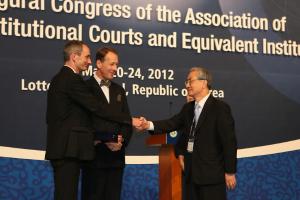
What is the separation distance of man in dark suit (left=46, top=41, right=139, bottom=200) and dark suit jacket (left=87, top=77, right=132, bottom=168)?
24cm

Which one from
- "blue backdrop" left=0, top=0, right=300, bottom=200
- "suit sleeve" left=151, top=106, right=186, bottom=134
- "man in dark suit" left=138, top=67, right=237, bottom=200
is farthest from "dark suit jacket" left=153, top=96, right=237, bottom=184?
"blue backdrop" left=0, top=0, right=300, bottom=200

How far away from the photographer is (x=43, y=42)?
A: 5098mm

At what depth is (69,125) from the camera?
3.57 meters

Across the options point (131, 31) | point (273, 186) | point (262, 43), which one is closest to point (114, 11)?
point (131, 31)

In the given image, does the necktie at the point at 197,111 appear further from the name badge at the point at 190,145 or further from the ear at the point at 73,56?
the ear at the point at 73,56

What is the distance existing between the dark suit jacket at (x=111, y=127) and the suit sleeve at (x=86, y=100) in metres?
0.13

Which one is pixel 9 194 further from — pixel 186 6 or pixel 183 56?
pixel 186 6

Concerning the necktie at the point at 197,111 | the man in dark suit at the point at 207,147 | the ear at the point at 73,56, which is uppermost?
the ear at the point at 73,56

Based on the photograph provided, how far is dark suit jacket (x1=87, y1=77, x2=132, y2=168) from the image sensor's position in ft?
12.9

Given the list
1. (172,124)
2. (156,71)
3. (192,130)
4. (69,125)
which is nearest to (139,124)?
(172,124)

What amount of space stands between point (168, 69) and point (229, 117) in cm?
194

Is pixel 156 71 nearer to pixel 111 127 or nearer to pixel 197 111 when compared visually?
pixel 111 127

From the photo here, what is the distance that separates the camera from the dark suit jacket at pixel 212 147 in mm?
3611

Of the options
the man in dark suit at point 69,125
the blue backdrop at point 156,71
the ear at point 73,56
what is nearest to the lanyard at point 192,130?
the man in dark suit at point 69,125
